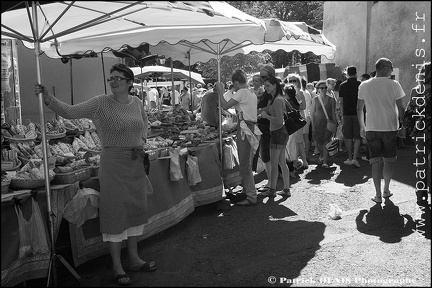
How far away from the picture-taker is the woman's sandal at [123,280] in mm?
4297

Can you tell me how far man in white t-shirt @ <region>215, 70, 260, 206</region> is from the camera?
22.9 feet

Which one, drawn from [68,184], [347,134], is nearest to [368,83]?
[347,134]

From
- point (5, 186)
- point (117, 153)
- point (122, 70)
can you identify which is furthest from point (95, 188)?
point (122, 70)

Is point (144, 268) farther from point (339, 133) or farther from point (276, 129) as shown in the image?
point (339, 133)

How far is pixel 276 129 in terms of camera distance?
23.9 feet

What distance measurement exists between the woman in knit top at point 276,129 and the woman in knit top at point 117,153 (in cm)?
313

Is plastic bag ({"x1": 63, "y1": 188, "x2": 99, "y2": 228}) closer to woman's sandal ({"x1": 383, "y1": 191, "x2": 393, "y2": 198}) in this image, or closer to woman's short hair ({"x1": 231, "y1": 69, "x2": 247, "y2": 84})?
woman's short hair ({"x1": 231, "y1": 69, "x2": 247, "y2": 84})

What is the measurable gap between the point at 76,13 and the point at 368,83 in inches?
153

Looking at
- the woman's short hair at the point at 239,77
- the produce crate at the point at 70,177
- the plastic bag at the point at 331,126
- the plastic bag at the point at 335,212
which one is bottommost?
the plastic bag at the point at 335,212

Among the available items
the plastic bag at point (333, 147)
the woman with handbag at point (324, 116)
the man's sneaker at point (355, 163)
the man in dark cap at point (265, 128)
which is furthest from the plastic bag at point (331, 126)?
the man in dark cap at point (265, 128)

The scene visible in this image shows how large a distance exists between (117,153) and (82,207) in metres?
0.63

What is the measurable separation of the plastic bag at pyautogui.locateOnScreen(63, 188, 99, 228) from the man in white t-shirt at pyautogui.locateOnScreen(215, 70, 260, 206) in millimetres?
2873

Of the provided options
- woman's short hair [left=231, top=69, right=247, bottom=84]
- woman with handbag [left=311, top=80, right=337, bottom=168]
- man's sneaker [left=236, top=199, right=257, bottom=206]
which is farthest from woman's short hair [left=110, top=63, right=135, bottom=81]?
woman with handbag [left=311, top=80, right=337, bottom=168]

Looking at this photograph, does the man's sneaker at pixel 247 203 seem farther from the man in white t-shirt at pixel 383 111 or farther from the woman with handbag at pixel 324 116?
the woman with handbag at pixel 324 116
